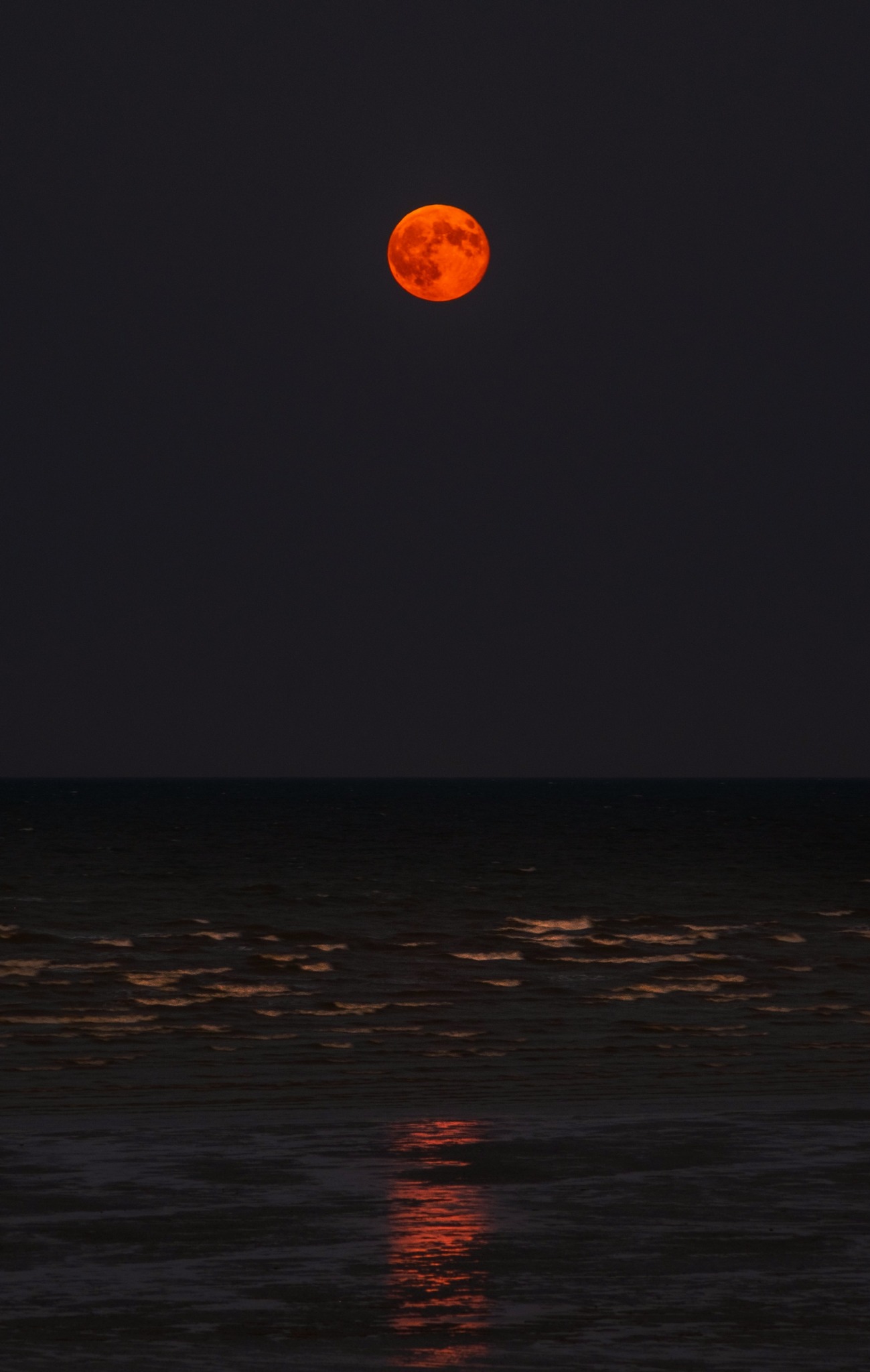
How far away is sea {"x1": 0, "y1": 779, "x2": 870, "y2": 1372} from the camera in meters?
9.61

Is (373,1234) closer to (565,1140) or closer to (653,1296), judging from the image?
(653,1296)

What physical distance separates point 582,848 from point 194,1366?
99.7 metres

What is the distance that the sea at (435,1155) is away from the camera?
9.61m

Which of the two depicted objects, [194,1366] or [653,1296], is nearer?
[194,1366]

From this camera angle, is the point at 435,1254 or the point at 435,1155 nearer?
the point at 435,1254

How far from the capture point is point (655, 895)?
67688mm

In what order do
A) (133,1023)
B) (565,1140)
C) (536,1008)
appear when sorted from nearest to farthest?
(565,1140), (133,1023), (536,1008)

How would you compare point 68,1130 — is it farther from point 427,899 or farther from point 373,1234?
point 427,899

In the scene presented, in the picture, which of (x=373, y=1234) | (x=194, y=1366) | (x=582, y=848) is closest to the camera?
(x=194, y=1366)

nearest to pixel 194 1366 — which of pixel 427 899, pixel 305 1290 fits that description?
pixel 305 1290

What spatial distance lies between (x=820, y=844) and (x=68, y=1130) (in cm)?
10133

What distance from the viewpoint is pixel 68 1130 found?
15.7 m

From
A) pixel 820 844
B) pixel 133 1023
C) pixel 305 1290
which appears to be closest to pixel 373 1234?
pixel 305 1290

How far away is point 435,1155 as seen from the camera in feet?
47.0
